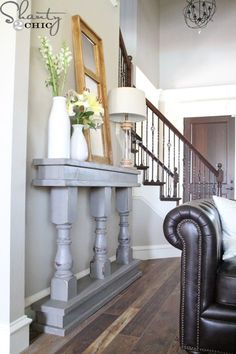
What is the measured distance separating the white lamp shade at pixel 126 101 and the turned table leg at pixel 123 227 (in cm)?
74

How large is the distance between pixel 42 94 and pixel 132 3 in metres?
3.91

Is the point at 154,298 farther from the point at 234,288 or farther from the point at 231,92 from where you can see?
the point at 231,92

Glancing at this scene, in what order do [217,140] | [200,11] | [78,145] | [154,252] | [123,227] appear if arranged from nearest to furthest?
[78,145], [123,227], [154,252], [200,11], [217,140]

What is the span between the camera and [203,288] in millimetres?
1725

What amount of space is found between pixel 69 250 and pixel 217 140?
4.70m

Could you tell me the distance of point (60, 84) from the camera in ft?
7.83

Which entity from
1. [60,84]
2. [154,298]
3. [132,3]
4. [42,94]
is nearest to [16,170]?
[42,94]

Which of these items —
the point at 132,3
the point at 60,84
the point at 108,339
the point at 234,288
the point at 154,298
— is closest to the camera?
the point at 234,288

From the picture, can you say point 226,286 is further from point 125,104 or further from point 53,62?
point 125,104

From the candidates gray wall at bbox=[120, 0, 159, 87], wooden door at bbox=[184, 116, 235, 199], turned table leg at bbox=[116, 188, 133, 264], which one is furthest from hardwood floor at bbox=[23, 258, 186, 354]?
gray wall at bbox=[120, 0, 159, 87]

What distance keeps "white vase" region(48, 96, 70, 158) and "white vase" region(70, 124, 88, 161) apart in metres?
0.12

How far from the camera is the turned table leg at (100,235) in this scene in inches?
104

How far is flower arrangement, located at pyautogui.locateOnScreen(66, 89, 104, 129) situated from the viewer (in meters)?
2.27

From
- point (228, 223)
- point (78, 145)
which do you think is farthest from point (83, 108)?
point (228, 223)
